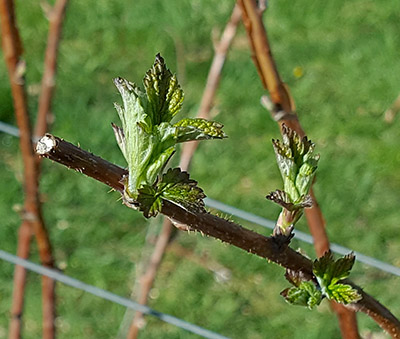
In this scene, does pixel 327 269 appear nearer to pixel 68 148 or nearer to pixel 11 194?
pixel 68 148

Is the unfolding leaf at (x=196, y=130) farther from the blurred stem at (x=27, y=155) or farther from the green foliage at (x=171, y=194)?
the blurred stem at (x=27, y=155)

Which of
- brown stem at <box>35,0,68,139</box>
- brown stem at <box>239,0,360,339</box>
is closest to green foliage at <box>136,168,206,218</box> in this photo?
brown stem at <box>239,0,360,339</box>

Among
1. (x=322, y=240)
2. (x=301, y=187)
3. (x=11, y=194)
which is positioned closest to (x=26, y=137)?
(x=322, y=240)

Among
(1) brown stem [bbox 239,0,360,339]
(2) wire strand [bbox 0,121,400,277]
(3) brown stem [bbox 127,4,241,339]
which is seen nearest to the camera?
(1) brown stem [bbox 239,0,360,339]

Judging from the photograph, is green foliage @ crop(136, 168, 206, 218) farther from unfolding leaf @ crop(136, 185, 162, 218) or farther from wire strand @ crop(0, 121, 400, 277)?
wire strand @ crop(0, 121, 400, 277)

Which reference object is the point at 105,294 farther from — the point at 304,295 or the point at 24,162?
the point at 304,295

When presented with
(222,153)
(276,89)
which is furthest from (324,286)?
(222,153)
